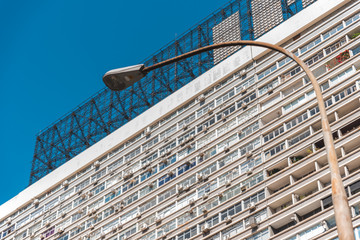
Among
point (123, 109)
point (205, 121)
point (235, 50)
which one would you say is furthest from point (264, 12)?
point (123, 109)

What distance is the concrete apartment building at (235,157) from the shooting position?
3978 centimetres

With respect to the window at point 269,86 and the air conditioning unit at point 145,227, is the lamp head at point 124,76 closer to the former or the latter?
the window at point 269,86

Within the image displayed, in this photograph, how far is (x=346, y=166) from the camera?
125 ft

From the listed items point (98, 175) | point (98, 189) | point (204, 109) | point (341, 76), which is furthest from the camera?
point (98, 175)

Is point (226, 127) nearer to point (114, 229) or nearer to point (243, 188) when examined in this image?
point (243, 188)

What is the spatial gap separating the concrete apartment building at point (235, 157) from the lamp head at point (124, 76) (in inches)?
846

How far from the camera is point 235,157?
45.7m

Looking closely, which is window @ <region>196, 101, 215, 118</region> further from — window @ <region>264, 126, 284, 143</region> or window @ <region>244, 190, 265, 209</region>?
window @ <region>244, 190, 265, 209</region>

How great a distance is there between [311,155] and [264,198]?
378 cm

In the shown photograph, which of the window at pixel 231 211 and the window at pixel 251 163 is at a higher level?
the window at pixel 251 163

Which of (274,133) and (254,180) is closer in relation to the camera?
(254,180)

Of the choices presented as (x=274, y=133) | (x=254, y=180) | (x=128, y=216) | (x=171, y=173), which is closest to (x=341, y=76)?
(x=274, y=133)

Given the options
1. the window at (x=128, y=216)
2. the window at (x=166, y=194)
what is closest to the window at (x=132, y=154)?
the window at (x=128, y=216)

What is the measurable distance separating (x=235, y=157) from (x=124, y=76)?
3011 centimetres
